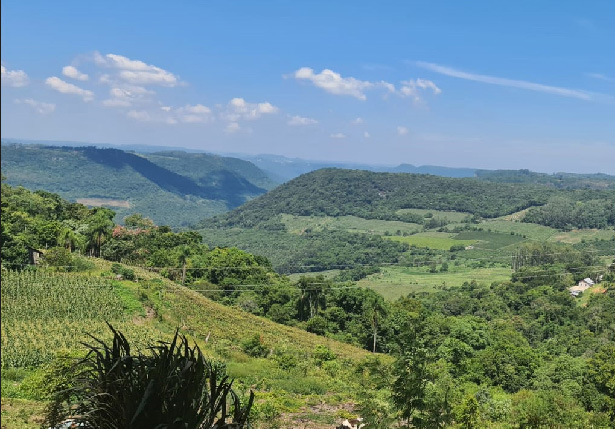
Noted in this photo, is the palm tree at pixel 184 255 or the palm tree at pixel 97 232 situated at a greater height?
the palm tree at pixel 97 232

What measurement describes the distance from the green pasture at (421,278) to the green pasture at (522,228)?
42414mm

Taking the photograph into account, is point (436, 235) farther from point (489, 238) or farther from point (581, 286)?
point (581, 286)

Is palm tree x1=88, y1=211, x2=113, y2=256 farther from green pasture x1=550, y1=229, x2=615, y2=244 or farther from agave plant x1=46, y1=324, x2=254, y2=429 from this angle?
green pasture x1=550, y1=229, x2=615, y2=244

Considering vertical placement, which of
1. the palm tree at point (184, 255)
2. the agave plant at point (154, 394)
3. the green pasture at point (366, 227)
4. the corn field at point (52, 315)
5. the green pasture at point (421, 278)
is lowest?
the green pasture at point (421, 278)

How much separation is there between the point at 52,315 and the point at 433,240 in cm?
13518

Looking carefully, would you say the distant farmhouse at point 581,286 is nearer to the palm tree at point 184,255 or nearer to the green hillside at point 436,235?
the green hillside at point 436,235

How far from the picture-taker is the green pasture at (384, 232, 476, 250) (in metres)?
149

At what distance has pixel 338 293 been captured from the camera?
5906 cm

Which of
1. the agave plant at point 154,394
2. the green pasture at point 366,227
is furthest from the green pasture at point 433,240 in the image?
the agave plant at point 154,394

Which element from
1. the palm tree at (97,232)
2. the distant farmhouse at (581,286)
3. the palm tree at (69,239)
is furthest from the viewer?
the distant farmhouse at (581,286)

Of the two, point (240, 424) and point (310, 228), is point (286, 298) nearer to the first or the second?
point (240, 424)

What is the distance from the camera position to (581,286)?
3418 inches

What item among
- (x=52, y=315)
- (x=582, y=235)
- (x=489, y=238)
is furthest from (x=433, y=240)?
(x=52, y=315)

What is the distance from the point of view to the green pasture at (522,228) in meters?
153
